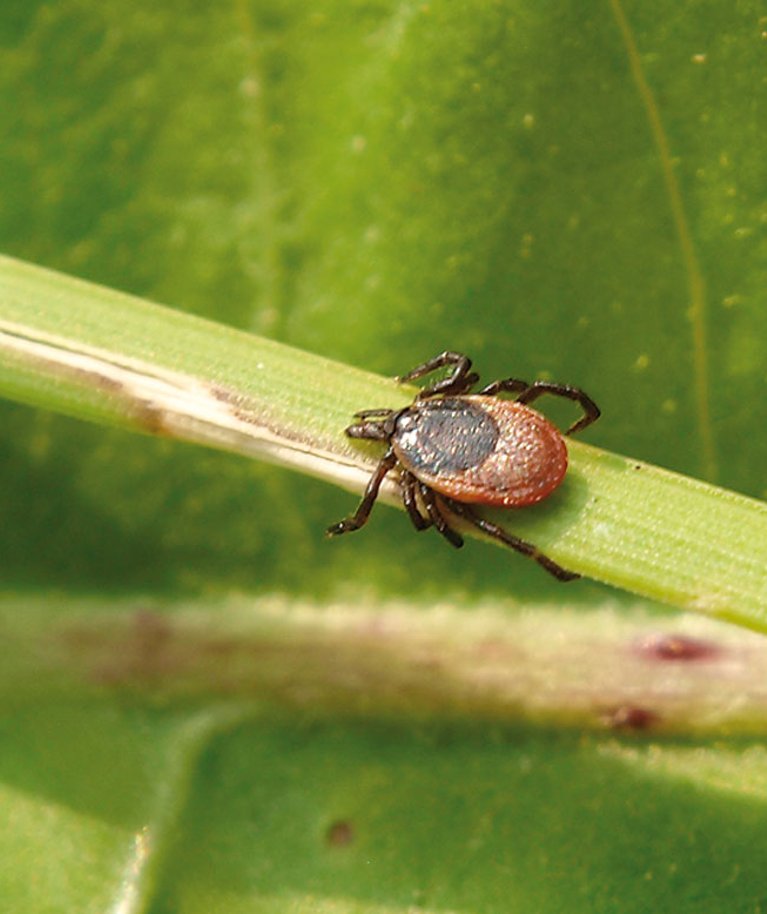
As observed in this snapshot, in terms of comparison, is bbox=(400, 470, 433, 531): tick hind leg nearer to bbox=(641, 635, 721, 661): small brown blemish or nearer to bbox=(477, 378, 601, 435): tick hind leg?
bbox=(477, 378, 601, 435): tick hind leg

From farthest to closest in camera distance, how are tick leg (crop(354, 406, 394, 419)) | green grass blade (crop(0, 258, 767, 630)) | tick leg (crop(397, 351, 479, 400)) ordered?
1. tick leg (crop(397, 351, 479, 400))
2. tick leg (crop(354, 406, 394, 419))
3. green grass blade (crop(0, 258, 767, 630))

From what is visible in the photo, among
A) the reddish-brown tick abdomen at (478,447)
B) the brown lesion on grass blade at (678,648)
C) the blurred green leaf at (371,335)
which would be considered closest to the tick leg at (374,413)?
the reddish-brown tick abdomen at (478,447)

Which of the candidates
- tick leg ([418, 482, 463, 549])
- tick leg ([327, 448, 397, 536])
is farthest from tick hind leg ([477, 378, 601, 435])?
tick leg ([327, 448, 397, 536])

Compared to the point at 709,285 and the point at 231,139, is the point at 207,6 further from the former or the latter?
the point at 709,285

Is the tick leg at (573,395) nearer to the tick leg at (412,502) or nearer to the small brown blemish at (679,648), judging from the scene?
the tick leg at (412,502)

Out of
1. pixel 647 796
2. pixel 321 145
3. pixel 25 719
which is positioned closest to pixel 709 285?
pixel 321 145

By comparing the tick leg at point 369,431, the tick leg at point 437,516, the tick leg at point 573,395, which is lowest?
the tick leg at point 437,516

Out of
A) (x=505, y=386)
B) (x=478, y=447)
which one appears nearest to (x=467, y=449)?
(x=478, y=447)
